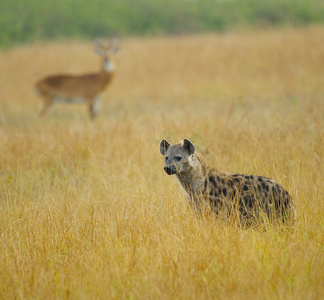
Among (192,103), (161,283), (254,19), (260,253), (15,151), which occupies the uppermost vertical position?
(254,19)

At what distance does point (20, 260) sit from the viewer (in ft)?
14.2

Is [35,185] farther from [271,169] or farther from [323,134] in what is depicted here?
[323,134]

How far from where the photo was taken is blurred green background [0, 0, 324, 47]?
126ft

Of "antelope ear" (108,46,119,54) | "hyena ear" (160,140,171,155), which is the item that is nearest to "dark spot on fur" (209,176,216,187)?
"hyena ear" (160,140,171,155)

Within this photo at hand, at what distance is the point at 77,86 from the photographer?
1521cm

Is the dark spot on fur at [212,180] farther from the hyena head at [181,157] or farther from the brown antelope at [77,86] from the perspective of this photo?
the brown antelope at [77,86]

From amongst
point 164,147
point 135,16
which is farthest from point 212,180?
point 135,16

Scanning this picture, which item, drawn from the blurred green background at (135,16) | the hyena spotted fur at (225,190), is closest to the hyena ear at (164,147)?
the hyena spotted fur at (225,190)

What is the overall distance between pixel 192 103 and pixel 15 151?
8424mm

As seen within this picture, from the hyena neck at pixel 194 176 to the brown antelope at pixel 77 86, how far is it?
33.5 feet

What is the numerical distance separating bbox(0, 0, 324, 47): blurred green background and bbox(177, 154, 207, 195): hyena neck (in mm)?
33745

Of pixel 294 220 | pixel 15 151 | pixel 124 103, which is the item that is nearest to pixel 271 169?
pixel 294 220

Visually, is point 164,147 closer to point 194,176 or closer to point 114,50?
point 194,176

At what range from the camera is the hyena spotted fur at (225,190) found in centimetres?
466
